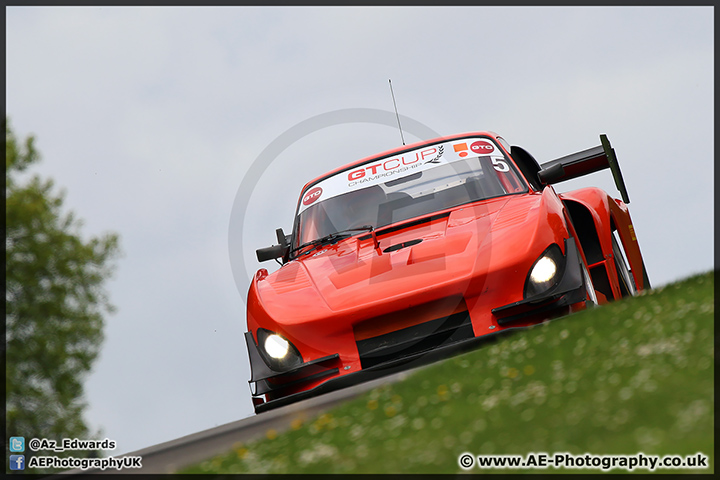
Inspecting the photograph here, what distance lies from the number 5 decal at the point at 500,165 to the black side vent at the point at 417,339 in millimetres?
2045

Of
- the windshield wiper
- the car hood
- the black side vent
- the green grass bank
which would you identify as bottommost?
the green grass bank

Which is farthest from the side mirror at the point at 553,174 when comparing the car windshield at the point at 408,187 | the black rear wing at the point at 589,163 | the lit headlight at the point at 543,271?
the lit headlight at the point at 543,271

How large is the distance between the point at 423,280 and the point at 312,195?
98.7 inches

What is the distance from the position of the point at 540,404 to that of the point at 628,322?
1.16m

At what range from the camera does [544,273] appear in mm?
5016

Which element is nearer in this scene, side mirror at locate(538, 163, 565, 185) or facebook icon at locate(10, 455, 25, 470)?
facebook icon at locate(10, 455, 25, 470)

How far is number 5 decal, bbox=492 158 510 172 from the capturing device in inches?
264

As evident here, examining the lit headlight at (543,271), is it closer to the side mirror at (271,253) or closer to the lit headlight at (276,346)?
the lit headlight at (276,346)

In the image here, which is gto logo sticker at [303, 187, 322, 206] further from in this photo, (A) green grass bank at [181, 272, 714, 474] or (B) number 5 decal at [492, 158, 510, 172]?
(A) green grass bank at [181, 272, 714, 474]

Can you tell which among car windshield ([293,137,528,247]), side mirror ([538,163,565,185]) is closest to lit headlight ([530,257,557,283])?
car windshield ([293,137,528,247])

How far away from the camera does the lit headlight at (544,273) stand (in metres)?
4.98

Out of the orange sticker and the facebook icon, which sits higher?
the orange sticker

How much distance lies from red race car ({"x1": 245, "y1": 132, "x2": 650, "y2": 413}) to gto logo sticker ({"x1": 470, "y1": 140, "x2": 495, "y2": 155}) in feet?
0.55
